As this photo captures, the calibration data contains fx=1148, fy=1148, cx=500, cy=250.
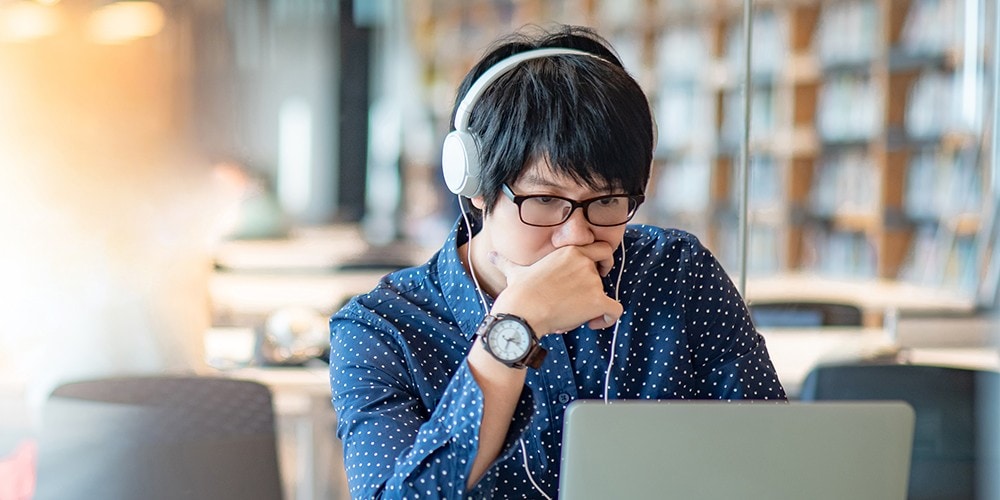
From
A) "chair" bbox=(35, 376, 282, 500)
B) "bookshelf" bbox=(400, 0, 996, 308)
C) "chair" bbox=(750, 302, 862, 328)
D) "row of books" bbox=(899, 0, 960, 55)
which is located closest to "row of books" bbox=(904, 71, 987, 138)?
"bookshelf" bbox=(400, 0, 996, 308)

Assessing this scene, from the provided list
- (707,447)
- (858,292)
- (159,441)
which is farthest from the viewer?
(858,292)

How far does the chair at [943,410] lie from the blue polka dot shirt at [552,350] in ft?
3.23

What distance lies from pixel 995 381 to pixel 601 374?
1.22m

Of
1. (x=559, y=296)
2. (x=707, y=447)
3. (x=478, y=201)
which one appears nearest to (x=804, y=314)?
(x=478, y=201)

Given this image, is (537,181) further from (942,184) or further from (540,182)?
(942,184)

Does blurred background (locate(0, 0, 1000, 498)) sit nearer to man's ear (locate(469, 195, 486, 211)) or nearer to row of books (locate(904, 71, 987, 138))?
row of books (locate(904, 71, 987, 138))

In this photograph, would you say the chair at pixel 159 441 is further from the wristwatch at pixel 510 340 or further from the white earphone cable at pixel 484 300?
the wristwatch at pixel 510 340

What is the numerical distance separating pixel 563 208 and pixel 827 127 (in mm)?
4394

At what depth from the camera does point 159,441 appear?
6.12ft

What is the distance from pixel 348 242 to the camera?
862 centimetres

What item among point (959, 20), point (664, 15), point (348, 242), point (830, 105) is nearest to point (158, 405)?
point (959, 20)

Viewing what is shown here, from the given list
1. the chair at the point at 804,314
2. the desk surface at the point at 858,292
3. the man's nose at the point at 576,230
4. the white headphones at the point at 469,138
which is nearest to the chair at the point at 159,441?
the white headphones at the point at 469,138

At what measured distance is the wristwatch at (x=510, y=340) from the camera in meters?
1.04

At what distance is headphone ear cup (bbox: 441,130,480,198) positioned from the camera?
47.1 inches
